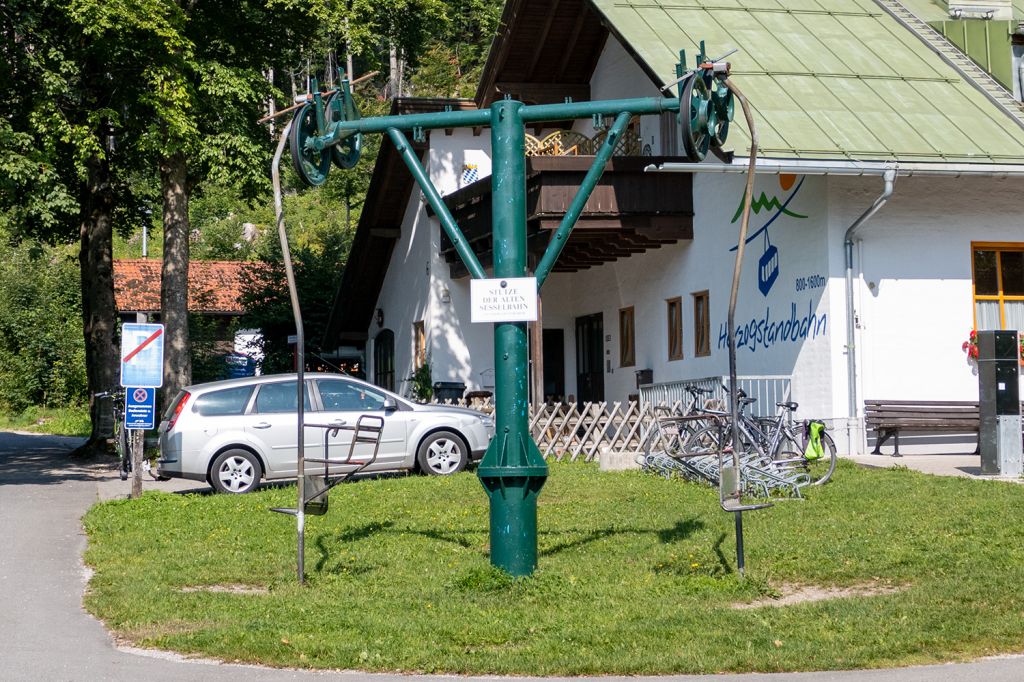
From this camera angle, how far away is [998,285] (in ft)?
64.1

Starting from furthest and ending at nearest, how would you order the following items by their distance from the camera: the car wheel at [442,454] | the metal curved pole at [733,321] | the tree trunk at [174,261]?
the tree trunk at [174,261], the car wheel at [442,454], the metal curved pole at [733,321]

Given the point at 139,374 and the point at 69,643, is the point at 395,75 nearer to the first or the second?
the point at 139,374

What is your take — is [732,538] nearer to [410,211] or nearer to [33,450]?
[410,211]

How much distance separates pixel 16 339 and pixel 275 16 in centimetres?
2795

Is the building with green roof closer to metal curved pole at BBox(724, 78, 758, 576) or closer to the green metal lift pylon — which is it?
the green metal lift pylon

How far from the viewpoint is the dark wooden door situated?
89.1 ft

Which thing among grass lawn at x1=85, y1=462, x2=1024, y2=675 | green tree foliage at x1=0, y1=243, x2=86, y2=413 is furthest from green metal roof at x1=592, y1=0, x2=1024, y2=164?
green tree foliage at x1=0, y1=243, x2=86, y2=413

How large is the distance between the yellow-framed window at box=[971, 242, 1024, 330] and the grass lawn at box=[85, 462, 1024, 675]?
5.49 m

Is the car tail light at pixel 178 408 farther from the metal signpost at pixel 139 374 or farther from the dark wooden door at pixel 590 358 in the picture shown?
the dark wooden door at pixel 590 358

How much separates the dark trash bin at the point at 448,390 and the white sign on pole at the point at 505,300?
16.0 meters

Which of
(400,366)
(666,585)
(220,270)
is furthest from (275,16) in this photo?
(220,270)

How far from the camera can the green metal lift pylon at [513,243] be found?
10211 millimetres

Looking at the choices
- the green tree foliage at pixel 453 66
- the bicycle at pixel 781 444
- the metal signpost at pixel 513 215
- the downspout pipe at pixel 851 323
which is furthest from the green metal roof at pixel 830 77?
the green tree foliage at pixel 453 66

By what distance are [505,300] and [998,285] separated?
11.8m
